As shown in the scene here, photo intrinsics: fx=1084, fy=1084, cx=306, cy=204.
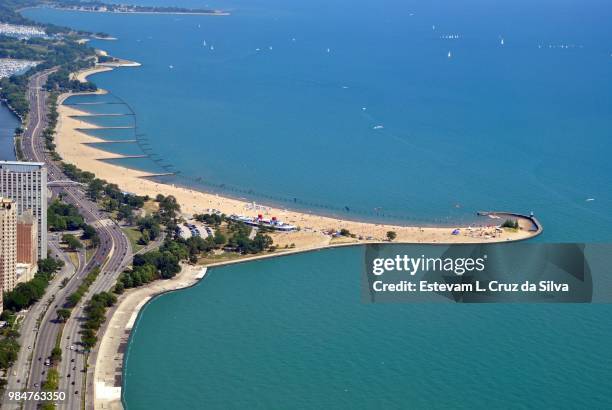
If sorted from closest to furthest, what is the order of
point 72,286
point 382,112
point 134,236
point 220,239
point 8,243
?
point 8,243, point 72,286, point 220,239, point 134,236, point 382,112

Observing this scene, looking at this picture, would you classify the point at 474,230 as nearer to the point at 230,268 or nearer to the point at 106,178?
the point at 230,268

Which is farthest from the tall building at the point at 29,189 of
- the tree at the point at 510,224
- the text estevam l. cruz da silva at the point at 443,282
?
the text estevam l. cruz da silva at the point at 443,282

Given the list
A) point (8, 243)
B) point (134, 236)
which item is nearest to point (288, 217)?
point (134, 236)

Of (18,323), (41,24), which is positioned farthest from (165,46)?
(18,323)

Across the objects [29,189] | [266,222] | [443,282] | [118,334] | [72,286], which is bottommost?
[118,334]

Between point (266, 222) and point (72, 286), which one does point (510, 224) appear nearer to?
point (266, 222)

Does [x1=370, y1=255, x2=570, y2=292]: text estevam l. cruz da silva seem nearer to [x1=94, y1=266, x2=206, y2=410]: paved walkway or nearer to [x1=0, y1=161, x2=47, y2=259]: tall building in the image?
[x1=94, y1=266, x2=206, y2=410]: paved walkway

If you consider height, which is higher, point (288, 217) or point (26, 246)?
point (26, 246)

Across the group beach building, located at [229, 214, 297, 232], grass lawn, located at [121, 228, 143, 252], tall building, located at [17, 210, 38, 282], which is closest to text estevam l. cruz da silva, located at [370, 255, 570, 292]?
tall building, located at [17, 210, 38, 282]
